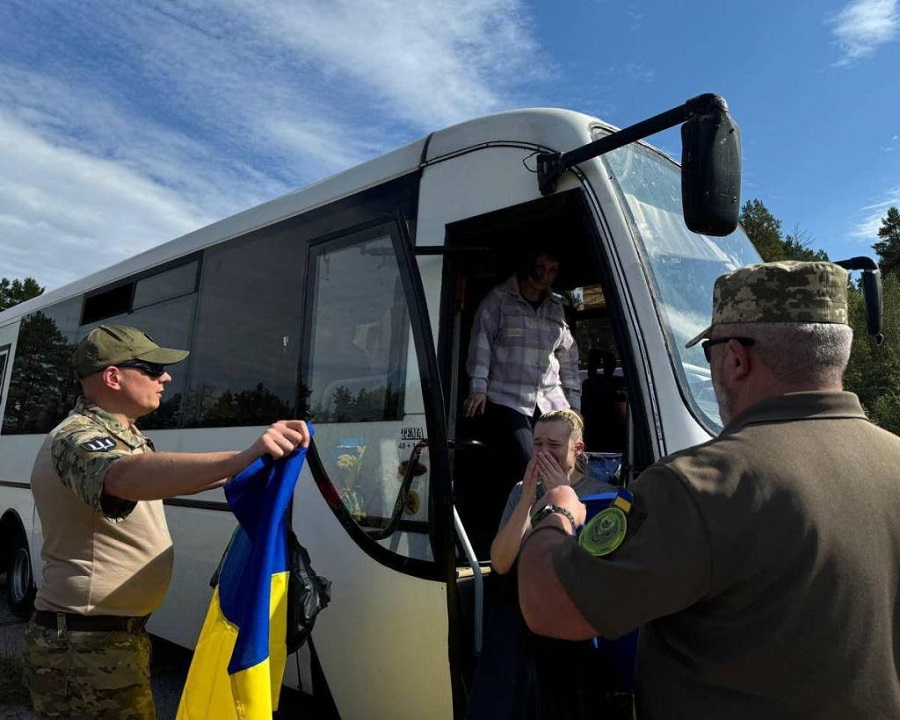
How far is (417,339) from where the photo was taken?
285 cm

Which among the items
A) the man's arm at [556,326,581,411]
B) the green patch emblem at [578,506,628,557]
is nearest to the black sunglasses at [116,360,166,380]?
the green patch emblem at [578,506,628,557]

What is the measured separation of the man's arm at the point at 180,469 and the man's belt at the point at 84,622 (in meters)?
0.55

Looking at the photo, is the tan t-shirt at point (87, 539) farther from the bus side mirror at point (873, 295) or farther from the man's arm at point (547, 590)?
the bus side mirror at point (873, 295)

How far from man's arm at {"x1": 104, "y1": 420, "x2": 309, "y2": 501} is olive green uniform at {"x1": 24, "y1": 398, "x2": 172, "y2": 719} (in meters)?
0.11

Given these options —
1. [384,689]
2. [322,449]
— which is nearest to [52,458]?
[322,449]

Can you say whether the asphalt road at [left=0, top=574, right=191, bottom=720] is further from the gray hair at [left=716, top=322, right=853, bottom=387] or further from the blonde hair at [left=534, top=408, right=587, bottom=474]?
the gray hair at [left=716, top=322, right=853, bottom=387]

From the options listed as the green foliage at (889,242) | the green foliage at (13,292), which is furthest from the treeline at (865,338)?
the green foliage at (889,242)

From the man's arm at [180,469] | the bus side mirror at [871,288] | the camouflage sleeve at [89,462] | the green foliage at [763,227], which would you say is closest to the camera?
the man's arm at [180,469]

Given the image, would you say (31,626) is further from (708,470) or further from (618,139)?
(618,139)

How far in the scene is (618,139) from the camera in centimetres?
290

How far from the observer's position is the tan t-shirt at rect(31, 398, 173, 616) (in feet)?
8.22

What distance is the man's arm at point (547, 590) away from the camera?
152 cm

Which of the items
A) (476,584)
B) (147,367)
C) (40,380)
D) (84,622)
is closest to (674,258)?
(476,584)

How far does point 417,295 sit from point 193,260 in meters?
2.95
